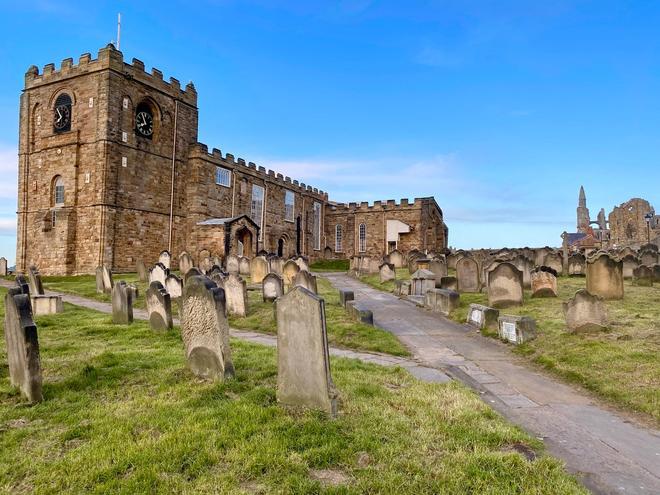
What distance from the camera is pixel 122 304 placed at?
988cm

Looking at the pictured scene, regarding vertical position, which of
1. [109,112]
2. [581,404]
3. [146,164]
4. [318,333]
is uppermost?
[109,112]

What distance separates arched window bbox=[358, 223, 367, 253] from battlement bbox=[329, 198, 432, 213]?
1705 millimetres

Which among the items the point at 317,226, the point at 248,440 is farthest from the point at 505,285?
the point at 317,226

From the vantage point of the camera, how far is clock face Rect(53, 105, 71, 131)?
2720 cm

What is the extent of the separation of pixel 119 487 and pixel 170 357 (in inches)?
141

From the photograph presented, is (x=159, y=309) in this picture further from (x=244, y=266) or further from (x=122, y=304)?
(x=244, y=266)

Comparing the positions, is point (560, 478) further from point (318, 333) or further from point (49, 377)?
point (49, 377)

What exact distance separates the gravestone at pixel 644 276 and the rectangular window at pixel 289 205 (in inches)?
1203

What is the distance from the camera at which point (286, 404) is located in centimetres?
458

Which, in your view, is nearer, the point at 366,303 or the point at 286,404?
the point at 286,404

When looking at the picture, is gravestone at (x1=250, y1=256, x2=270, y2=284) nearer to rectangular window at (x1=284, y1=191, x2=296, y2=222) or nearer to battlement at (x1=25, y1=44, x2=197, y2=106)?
battlement at (x1=25, y1=44, x2=197, y2=106)

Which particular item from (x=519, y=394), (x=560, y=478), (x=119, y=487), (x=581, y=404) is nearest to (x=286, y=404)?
(x=119, y=487)

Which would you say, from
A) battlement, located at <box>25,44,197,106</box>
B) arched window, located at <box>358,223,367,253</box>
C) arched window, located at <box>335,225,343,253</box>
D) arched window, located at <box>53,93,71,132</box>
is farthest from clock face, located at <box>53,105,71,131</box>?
arched window, located at <box>358,223,367,253</box>

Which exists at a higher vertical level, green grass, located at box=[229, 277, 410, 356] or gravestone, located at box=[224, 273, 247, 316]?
gravestone, located at box=[224, 273, 247, 316]
